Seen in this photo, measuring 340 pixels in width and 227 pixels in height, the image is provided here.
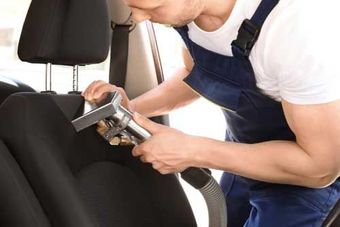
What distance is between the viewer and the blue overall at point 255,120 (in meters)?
1.17

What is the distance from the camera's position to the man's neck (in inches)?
44.5

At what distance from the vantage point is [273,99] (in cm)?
118

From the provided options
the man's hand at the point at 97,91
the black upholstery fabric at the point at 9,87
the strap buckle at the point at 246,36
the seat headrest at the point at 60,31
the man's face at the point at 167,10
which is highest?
the man's face at the point at 167,10

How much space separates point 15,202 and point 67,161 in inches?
6.6

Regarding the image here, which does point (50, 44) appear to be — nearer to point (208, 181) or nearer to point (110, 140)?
point (110, 140)

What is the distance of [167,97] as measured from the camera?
152 centimetres

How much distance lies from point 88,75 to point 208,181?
0.72 m

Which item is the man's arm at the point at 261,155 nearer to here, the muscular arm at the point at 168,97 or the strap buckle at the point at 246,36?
the strap buckle at the point at 246,36

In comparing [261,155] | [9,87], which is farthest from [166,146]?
[9,87]

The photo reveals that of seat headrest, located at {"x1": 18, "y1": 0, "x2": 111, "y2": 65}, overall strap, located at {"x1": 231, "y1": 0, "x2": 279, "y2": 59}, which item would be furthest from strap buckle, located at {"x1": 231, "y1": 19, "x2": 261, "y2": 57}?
seat headrest, located at {"x1": 18, "y1": 0, "x2": 111, "y2": 65}

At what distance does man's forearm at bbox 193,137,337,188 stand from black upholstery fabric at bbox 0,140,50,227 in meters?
0.32

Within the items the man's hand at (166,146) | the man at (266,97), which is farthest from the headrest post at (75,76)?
the man's hand at (166,146)

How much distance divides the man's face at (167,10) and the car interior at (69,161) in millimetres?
245

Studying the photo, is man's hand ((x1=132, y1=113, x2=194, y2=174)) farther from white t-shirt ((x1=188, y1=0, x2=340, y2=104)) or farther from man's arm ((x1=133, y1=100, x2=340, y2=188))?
white t-shirt ((x1=188, y1=0, x2=340, y2=104))
